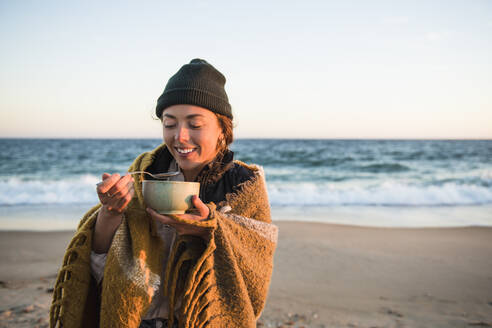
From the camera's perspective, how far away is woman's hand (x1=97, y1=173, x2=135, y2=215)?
134cm

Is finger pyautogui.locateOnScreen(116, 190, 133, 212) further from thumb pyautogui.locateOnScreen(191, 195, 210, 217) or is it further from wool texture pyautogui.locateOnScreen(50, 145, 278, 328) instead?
thumb pyautogui.locateOnScreen(191, 195, 210, 217)

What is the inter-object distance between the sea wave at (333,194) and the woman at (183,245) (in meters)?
8.67

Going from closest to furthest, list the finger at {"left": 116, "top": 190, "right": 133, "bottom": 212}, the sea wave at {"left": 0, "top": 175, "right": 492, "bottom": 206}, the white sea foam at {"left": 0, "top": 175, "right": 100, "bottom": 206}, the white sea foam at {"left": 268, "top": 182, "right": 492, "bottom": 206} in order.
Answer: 1. the finger at {"left": 116, "top": 190, "right": 133, "bottom": 212}
2. the white sea foam at {"left": 0, "top": 175, "right": 100, "bottom": 206}
3. the sea wave at {"left": 0, "top": 175, "right": 492, "bottom": 206}
4. the white sea foam at {"left": 268, "top": 182, "right": 492, "bottom": 206}

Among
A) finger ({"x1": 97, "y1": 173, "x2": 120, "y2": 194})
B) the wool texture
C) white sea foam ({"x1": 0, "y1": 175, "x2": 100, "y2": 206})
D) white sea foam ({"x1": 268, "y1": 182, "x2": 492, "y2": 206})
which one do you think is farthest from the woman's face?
white sea foam ({"x1": 0, "y1": 175, "x2": 100, "y2": 206})

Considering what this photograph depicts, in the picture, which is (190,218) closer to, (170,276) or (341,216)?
(170,276)

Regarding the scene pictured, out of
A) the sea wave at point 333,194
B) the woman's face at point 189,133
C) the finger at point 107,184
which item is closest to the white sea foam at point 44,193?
the sea wave at point 333,194

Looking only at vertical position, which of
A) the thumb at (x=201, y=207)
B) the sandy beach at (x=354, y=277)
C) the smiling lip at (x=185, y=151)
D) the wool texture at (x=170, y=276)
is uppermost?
the smiling lip at (x=185, y=151)

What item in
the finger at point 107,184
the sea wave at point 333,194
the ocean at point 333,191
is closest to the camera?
the finger at point 107,184

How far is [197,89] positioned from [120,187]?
1.98ft

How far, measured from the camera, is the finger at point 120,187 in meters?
1.36

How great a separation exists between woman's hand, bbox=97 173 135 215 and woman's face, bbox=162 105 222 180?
330 mm

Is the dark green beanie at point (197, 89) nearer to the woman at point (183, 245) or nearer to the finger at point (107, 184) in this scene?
the woman at point (183, 245)

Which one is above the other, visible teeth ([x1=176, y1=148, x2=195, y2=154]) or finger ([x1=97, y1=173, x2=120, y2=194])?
visible teeth ([x1=176, y1=148, x2=195, y2=154])

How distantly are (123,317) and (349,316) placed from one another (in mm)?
2936
